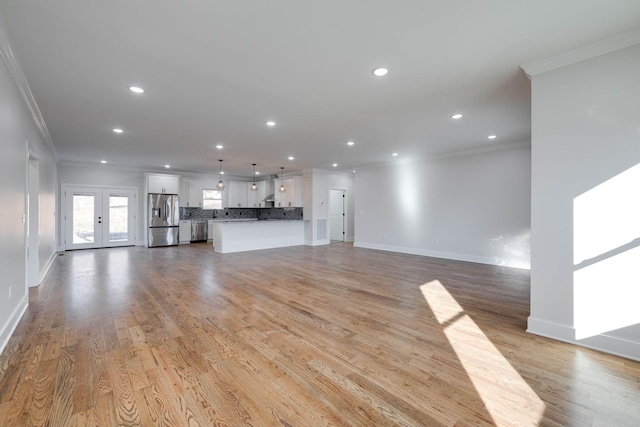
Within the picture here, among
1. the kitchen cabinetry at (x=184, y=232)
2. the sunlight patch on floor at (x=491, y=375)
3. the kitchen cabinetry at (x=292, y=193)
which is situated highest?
the kitchen cabinetry at (x=292, y=193)

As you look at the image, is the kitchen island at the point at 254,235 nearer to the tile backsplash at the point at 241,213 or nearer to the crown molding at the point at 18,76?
the tile backsplash at the point at 241,213

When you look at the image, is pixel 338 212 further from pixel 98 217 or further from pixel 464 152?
pixel 98 217

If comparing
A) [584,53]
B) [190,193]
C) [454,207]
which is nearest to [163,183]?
[190,193]

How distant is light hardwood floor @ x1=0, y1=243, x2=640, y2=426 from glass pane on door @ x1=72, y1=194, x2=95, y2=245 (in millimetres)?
5128

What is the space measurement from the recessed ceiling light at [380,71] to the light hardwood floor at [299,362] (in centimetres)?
262

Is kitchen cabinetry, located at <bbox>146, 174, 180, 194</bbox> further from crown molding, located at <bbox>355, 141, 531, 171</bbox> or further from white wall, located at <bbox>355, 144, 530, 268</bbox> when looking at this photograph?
crown molding, located at <bbox>355, 141, 531, 171</bbox>

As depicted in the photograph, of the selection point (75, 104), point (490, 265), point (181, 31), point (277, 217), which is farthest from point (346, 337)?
point (277, 217)

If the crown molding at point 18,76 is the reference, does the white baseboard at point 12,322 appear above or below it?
below

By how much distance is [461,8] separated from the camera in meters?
1.91

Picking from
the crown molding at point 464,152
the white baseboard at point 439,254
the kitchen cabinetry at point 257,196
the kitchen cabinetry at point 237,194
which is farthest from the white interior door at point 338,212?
the kitchen cabinetry at point 237,194

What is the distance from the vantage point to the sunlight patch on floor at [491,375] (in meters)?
1.63

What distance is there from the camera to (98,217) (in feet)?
27.8

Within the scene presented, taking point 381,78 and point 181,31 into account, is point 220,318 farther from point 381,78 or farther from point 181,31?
point 381,78

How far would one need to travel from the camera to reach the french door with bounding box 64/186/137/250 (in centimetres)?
811
